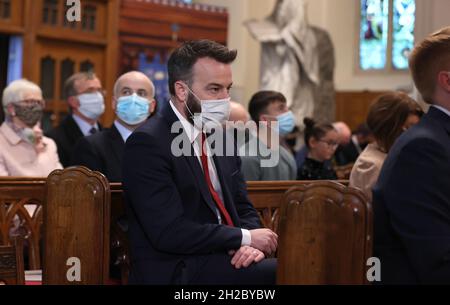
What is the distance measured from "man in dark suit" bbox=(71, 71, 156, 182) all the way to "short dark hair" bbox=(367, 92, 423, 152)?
1667 mm

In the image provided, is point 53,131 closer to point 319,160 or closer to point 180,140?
point 319,160

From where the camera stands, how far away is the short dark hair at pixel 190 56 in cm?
356

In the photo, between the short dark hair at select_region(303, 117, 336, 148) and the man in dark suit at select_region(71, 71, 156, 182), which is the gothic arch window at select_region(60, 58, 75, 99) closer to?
the short dark hair at select_region(303, 117, 336, 148)

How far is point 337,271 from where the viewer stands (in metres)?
2.64

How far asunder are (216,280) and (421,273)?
0.92m

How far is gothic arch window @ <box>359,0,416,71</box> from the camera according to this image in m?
15.2

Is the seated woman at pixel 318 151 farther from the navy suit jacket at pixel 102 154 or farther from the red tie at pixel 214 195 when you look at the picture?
the red tie at pixel 214 195

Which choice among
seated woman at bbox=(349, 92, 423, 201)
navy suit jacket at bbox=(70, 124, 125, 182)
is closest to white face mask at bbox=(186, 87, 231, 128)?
seated woman at bbox=(349, 92, 423, 201)

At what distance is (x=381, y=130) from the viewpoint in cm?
443

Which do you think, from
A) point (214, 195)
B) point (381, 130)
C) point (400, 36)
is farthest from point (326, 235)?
point (400, 36)

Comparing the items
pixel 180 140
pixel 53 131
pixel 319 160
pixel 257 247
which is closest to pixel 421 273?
pixel 257 247

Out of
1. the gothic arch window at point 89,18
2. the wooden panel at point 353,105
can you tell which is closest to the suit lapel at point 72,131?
the gothic arch window at point 89,18

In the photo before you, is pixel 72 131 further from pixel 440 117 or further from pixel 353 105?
pixel 353 105

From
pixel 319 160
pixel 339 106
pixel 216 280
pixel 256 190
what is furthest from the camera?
pixel 339 106
